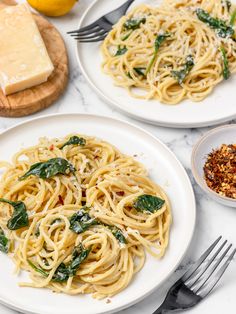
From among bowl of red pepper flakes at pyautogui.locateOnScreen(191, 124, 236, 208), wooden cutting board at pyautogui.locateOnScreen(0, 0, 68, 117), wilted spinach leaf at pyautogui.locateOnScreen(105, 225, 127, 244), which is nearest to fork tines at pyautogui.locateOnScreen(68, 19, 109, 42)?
wooden cutting board at pyautogui.locateOnScreen(0, 0, 68, 117)

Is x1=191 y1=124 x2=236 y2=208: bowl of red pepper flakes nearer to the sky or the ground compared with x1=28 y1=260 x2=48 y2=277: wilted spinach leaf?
nearer to the sky

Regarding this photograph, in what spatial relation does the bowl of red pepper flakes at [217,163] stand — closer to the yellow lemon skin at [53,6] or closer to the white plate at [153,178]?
the white plate at [153,178]

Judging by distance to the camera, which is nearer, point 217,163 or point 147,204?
point 147,204

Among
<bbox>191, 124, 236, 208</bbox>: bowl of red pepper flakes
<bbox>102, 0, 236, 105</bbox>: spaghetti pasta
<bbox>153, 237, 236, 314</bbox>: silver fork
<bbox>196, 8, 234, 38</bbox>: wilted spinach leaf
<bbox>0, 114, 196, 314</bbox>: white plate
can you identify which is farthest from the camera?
<bbox>196, 8, 234, 38</bbox>: wilted spinach leaf

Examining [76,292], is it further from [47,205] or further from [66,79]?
[66,79]

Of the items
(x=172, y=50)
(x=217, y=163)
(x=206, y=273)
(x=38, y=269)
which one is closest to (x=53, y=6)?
(x=172, y=50)

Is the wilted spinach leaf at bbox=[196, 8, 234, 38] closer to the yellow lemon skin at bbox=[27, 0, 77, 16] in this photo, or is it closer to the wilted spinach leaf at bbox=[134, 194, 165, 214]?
the yellow lemon skin at bbox=[27, 0, 77, 16]

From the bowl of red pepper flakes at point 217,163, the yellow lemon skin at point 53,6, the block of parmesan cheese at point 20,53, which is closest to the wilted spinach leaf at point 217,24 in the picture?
the bowl of red pepper flakes at point 217,163

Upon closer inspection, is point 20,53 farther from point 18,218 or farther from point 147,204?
point 147,204
